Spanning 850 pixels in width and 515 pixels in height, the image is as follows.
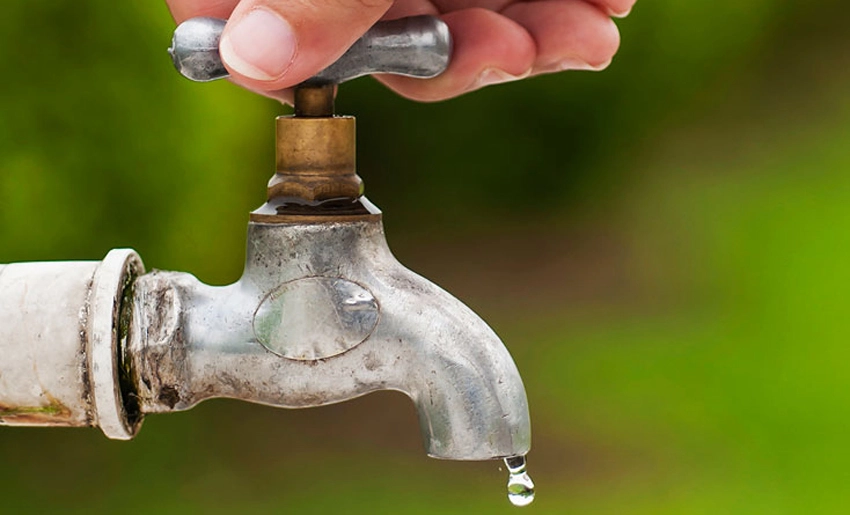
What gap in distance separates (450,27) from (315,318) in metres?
0.24

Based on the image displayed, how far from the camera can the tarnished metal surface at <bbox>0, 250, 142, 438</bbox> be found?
525mm

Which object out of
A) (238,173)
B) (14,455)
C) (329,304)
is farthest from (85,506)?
(329,304)

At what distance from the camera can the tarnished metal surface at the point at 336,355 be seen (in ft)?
1.74

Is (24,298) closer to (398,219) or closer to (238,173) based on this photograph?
(238,173)

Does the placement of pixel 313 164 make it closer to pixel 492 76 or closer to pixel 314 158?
pixel 314 158

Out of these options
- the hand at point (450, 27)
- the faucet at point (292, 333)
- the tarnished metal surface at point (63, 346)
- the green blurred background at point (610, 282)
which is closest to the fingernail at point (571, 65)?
the hand at point (450, 27)

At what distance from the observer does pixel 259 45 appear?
0.50 meters

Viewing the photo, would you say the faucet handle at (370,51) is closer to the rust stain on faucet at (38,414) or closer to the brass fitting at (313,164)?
the brass fitting at (313,164)

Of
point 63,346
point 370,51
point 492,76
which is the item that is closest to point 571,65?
point 492,76

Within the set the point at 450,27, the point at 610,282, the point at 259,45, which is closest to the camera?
the point at 259,45

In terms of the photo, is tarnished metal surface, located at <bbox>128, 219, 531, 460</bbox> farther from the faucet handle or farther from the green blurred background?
the green blurred background

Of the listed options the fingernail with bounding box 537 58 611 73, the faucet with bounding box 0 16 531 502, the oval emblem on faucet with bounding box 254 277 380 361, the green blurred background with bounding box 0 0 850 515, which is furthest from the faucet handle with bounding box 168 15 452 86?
the green blurred background with bounding box 0 0 850 515

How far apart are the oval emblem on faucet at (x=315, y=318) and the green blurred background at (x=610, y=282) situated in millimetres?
968

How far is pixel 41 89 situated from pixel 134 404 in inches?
35.8
